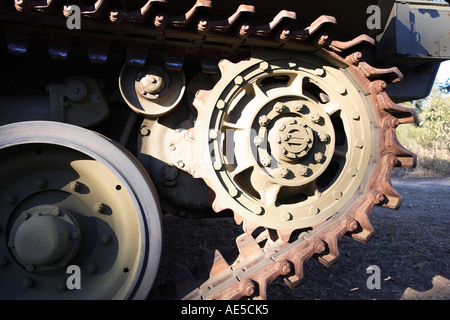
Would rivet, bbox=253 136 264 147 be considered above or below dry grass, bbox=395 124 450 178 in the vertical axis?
above

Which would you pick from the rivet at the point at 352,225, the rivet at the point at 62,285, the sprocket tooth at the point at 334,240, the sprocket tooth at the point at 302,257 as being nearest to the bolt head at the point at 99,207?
the rivet at the point at 62,285

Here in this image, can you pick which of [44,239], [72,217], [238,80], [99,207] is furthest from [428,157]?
[44,239]

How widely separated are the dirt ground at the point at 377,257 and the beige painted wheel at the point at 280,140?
81 centimetres

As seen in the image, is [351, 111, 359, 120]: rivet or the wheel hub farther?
[351, 111, 359, 120]: rivet

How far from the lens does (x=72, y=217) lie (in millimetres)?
1893

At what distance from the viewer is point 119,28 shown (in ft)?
5.82

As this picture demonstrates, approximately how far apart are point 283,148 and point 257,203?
341mm

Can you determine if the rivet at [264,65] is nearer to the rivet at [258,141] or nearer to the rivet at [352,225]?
the rivet at [258,141]

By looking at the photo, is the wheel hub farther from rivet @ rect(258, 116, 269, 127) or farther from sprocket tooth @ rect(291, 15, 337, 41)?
sprocket tooth @ rect(291, 15, 337, 41)

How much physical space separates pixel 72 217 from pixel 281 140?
120 centimetres

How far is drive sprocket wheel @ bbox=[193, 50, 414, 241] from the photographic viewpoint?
6.54 feet

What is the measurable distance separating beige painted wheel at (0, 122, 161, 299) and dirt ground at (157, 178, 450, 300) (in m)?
1.01

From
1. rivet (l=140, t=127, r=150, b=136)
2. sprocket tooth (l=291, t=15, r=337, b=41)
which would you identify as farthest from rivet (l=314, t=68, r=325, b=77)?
Result: rivet (l=140, t=127, r=150, b=136)
